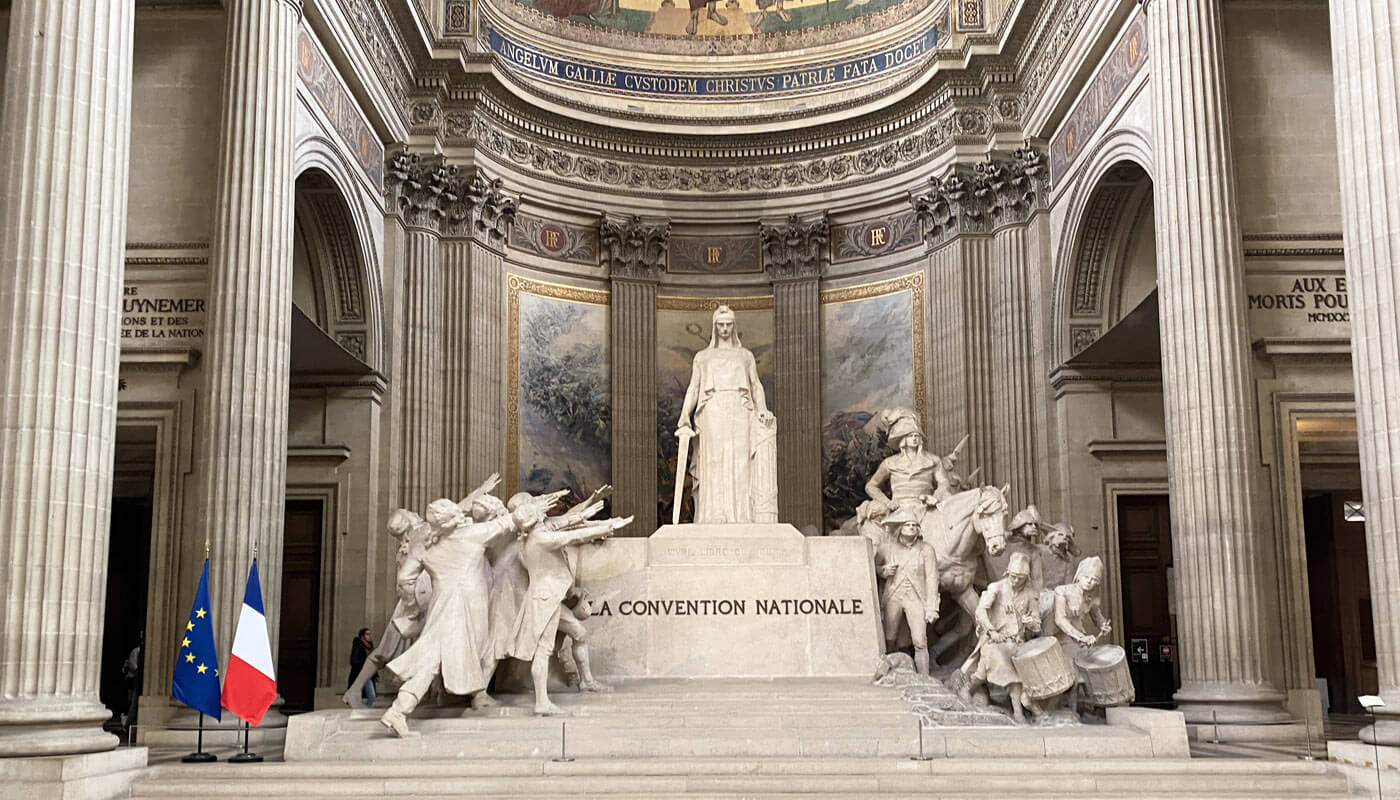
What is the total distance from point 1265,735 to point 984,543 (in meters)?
3.35

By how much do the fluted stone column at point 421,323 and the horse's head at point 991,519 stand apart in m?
10.5

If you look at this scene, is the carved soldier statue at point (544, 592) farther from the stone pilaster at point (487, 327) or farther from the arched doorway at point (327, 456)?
→ the stone pilaster at point (487, 327)

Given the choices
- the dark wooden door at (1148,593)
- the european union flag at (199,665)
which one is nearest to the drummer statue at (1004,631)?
the european union flag at (199,665)

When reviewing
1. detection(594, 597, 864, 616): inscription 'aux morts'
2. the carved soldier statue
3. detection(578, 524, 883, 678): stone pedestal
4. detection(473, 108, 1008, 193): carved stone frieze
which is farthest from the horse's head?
detection(473, 108, 1008, 193): carved stone frieze

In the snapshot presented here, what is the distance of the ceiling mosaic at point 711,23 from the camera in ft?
87.5

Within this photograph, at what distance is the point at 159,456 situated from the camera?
14.8m

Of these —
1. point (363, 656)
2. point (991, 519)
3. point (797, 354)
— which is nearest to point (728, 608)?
point (991, 519)

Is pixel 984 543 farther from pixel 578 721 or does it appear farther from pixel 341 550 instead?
pixel 341 550

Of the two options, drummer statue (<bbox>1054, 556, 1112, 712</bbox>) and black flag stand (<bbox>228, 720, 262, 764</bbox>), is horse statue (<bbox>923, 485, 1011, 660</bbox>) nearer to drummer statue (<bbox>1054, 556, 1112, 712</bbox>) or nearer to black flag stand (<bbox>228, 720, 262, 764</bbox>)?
drummer statue (<bbox>1054, 556, 1112, 712</bbox>)

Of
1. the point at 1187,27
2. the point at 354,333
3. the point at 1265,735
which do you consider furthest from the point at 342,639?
the point at 1187,27

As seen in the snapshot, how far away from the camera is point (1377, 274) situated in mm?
10852

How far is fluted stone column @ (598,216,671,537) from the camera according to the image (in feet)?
82.8

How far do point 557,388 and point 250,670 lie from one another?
45.5ft

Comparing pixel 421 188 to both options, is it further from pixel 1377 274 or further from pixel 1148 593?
pixel 1377 274
